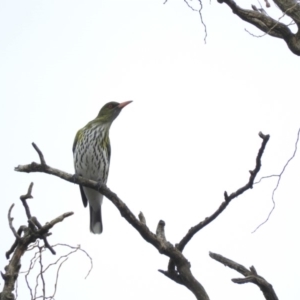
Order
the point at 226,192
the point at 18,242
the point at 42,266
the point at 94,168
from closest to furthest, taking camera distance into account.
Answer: the point at 18,242 → the point at 42,266 → the point at 226,192 → the point at 94,168

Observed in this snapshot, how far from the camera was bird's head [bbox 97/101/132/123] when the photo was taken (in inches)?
319

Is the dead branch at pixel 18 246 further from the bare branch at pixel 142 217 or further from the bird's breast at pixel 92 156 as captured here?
the bird's breast at pixel 92 156

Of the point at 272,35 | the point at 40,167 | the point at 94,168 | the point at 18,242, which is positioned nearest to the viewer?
the point at 18,242

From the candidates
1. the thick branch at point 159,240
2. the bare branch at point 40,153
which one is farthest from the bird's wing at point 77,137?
the bare branch at point 40,153

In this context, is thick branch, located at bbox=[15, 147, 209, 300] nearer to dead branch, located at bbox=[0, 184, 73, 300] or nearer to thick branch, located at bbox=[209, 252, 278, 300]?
thick branch, located at bbox=[209, 252, 278, 300]

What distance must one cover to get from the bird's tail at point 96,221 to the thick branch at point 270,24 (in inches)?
158

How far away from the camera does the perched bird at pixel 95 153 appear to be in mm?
7691

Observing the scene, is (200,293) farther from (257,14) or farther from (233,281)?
(257,14)

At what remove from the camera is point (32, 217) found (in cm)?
356

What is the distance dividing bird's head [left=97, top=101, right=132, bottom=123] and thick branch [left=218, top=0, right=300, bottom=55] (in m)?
3.56

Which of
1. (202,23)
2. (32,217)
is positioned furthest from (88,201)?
(32,217)

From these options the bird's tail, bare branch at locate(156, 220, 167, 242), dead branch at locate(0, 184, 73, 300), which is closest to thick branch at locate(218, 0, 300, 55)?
bare branch at locate(156, 220, 167, 242)

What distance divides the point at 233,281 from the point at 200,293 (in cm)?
22

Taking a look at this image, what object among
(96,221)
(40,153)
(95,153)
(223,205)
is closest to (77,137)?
(95,153)
